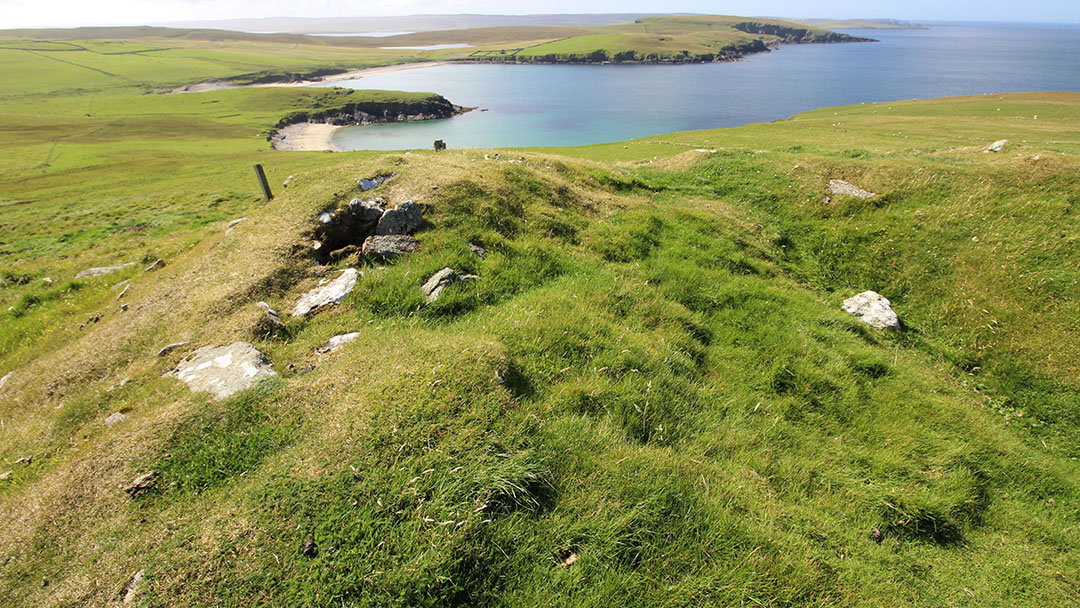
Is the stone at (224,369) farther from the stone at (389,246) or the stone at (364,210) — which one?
the stone at (364,210)

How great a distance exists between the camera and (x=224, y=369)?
267 inches

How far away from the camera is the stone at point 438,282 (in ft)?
28.4

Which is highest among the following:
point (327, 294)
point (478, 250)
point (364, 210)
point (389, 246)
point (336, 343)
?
point (364, 210)

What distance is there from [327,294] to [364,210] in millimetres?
3360

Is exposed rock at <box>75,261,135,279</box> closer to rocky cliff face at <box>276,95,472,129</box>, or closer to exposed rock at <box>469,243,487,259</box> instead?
exposed rock at <box>469,243,487,259</box>

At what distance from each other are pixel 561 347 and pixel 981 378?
9.02 m

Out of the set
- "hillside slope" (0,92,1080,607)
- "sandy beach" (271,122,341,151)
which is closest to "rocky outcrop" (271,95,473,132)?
"sandy beach" (271,122,341,151)

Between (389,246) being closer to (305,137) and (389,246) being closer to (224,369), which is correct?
(224,369)

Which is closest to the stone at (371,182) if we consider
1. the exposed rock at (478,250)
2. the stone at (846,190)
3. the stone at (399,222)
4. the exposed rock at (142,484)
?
the stone at (399,222)

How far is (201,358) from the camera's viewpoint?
23.7 ft

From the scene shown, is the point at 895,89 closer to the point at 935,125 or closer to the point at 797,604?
the point at 935,125

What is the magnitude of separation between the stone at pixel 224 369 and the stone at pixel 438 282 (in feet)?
9.59

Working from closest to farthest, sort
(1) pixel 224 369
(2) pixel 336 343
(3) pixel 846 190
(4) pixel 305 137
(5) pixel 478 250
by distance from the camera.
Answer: (1) pixel 224 369, (2) pixel 336 343, (5) pixel 478 250, (3) pixel 846 190, (4) pixel 305 137

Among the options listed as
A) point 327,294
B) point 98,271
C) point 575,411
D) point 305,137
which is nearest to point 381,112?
point 305,137
